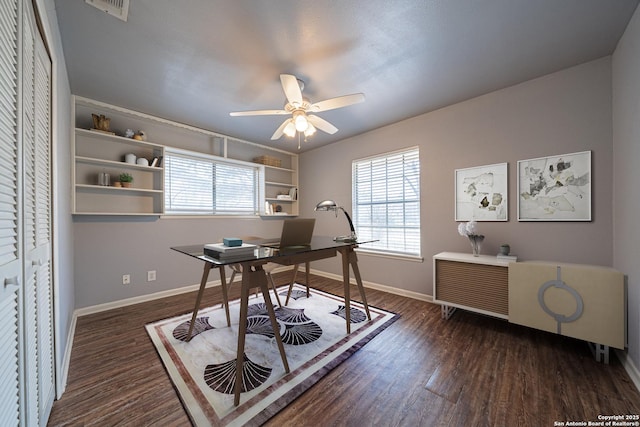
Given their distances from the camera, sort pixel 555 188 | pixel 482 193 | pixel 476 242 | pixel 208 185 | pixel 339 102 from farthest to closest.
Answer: pixel 208 185 → pixel 482 193 → pixel 476 242 → pixel 555 188 → pixel 339 102

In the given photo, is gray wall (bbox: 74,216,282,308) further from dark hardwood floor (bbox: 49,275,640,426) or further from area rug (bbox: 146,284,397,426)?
area rug (bbox: 146,284,397,426)

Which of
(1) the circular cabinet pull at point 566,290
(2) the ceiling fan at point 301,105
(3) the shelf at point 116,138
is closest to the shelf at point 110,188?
(3) the shelf at point 116,138

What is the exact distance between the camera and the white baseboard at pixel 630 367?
149 cm

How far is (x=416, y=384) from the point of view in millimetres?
1569

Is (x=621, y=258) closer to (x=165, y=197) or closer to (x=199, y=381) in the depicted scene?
(x=199, y=381)

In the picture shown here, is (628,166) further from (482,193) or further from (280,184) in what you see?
(280,184)

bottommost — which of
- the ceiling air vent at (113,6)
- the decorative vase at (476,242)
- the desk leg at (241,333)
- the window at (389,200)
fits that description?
the desk leg at (241,333)

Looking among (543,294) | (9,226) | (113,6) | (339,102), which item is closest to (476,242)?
(543,294)

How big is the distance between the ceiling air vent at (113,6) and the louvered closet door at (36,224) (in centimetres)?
44

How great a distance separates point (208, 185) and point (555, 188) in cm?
426

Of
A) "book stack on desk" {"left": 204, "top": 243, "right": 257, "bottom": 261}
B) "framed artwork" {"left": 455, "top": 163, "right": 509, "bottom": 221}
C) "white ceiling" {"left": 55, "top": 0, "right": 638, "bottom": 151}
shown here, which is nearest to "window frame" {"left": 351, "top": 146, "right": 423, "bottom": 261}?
"framed artwork" {"left": 455, "top": 163, "right": 509, "bottom": 221}

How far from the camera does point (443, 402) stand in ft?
4.64

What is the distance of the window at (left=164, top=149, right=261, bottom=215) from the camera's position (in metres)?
3.37

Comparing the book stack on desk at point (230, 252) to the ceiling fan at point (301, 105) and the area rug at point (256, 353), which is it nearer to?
the area rug at point (256, 353)
